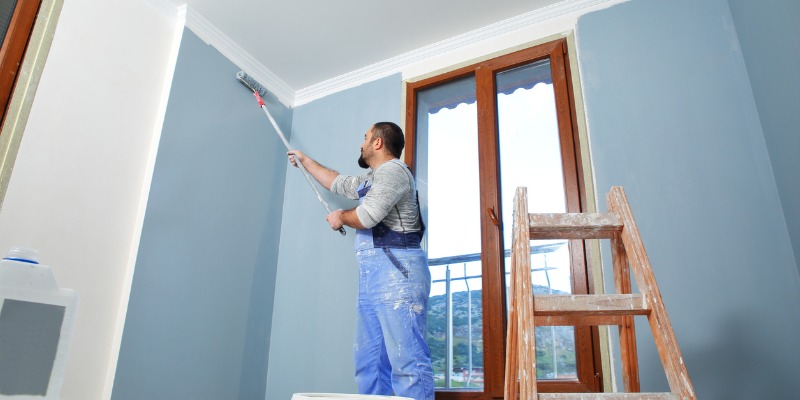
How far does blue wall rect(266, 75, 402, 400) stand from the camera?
2.57 m

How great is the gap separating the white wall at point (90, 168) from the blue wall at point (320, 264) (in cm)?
88

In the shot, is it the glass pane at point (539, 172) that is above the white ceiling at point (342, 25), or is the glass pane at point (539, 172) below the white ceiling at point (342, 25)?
below

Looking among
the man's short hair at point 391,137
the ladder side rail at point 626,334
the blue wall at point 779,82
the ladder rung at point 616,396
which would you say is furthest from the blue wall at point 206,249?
the blue wall at point 779,82

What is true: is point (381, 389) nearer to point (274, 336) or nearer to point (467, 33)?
point (274, 336)

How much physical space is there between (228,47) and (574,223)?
226 cm

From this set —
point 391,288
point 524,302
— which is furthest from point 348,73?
point 524,302

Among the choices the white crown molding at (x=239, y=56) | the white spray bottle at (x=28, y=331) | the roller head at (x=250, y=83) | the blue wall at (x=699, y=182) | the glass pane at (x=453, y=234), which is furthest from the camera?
the roller head at (x=250, y=83)

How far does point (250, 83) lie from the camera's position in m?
2.85

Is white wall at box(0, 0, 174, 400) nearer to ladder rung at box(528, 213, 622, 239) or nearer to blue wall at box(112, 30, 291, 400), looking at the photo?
blue wall at box(112, 30, 291, 400)

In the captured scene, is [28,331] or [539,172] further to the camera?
[539,172]

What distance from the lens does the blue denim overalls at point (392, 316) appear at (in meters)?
1.84

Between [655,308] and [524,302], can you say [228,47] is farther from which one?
[655,308]

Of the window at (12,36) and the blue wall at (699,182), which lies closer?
the blue wall at (699,182)

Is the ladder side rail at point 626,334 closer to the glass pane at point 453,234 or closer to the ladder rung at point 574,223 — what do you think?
the ladder rung at point 574,223
